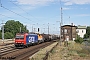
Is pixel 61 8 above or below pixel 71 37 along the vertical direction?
above

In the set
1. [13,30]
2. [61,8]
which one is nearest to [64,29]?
[13,30]

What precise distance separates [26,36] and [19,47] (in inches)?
101

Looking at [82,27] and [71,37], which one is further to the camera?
[82,27]

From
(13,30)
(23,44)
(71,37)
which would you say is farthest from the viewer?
(13,30)

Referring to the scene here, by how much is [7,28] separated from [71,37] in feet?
190

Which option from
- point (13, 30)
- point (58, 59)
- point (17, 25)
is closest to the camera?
point (58, 59)

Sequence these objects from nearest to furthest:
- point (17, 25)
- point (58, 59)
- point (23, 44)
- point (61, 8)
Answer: point (58, 59) < point (23, 44) < point (61, 8) < point (17, 25)

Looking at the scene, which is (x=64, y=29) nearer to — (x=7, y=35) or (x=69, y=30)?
(x=69, y=30)

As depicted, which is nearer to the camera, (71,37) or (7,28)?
(71,37)

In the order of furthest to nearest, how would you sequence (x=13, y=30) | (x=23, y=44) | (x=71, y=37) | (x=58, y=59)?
(x=13, y=30)
(x=71, y=37)
(x=23, y=44)
(x=58, y=59)

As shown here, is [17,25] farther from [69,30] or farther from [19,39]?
[19,39]

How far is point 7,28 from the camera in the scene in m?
150

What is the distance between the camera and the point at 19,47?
42156 mm

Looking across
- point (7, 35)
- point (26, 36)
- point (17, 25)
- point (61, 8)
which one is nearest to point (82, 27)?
point (17, 25)
